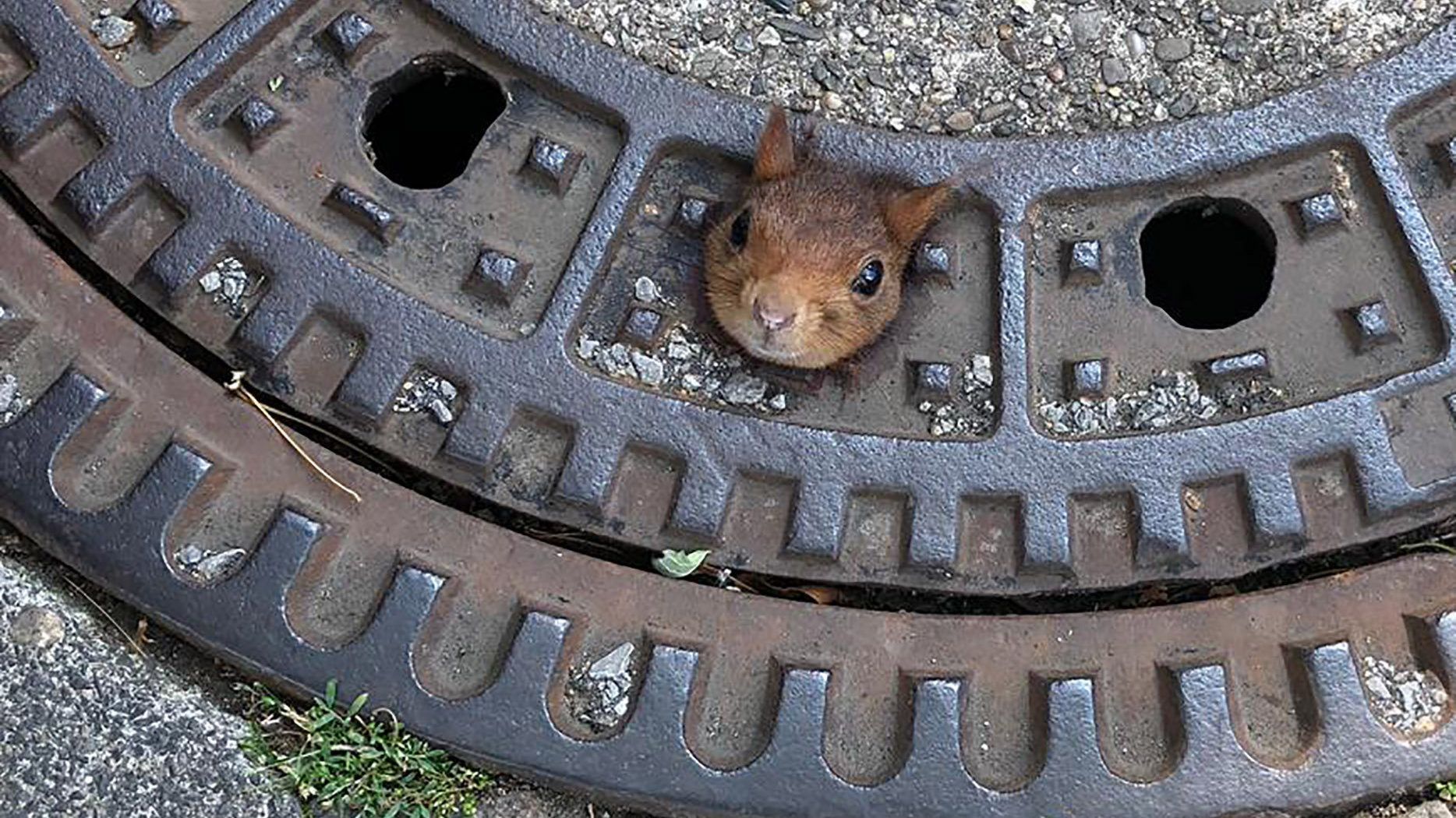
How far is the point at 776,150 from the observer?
1.98 metres

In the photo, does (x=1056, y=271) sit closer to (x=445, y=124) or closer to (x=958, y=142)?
(x=958, y=142)

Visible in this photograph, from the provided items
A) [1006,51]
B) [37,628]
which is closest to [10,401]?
[37,628]

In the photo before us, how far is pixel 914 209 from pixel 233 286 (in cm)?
90

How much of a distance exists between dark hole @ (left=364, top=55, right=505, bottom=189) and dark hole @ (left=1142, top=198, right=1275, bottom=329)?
974mm

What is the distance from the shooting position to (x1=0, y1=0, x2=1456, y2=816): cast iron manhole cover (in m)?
1.92

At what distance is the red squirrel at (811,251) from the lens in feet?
6.46

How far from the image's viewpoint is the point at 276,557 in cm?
192

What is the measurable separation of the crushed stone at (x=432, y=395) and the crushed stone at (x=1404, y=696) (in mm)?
1228

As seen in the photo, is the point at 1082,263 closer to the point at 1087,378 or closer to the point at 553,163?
the point at 1087,378

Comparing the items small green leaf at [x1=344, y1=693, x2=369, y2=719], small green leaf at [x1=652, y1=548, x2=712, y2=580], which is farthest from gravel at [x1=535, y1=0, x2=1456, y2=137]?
small green leaf at [x1=344, y1=693, x2=369, y2=719]

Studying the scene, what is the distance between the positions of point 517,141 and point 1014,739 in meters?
1.02

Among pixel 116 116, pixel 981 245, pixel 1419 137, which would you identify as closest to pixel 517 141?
pixel 116 116

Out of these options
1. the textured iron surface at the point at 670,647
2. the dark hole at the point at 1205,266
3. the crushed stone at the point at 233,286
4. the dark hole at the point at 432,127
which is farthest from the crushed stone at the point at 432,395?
the dark hole at the point at 1205,266

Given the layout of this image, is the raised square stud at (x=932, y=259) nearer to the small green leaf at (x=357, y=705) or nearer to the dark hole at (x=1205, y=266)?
the dark hole at (x=1205, y=266)
